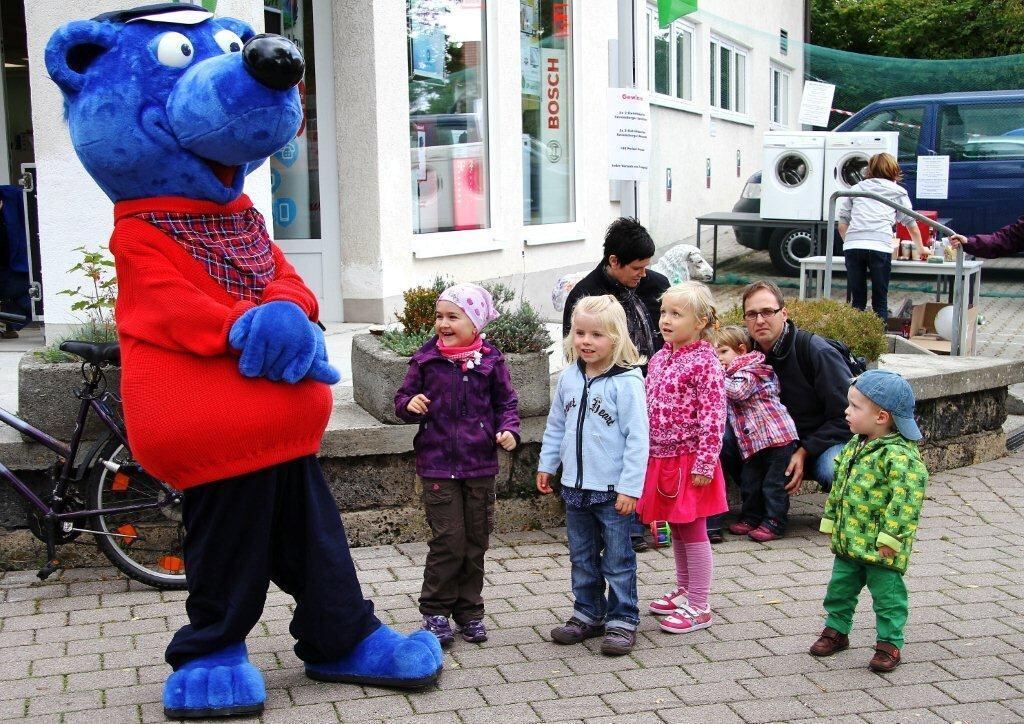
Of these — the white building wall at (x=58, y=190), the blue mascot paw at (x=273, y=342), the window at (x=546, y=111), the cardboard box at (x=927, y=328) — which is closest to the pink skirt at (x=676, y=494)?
the blue mascot paw at (x=273, y=342)

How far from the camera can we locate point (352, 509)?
6.04 m

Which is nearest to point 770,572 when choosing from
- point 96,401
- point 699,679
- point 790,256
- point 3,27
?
point 699,679

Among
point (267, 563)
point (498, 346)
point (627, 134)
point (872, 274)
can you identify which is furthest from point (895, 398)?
point (872, 274)

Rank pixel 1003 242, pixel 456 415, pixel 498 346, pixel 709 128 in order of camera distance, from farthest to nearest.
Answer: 1. pixel 709 128
2. pixel 1003 242
3. pixel 498 346
4. pixel 456 415

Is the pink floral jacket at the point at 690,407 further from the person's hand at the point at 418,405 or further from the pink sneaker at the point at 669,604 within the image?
the person's hand at the point at 418,405

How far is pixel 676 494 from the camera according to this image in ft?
16.9

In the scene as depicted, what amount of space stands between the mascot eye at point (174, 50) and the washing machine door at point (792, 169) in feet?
38.7

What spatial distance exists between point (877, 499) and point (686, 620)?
0.94m

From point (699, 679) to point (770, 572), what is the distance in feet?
4.71

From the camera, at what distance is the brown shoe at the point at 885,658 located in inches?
181

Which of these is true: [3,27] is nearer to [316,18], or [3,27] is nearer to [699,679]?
[316,18]

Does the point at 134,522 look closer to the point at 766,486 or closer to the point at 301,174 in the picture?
the point at 766,486

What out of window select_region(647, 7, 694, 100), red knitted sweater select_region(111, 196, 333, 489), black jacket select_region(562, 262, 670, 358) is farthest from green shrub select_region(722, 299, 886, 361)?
window select_region(647, 7, 694, 100)

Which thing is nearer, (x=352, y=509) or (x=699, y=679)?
(x=699, y=679)
